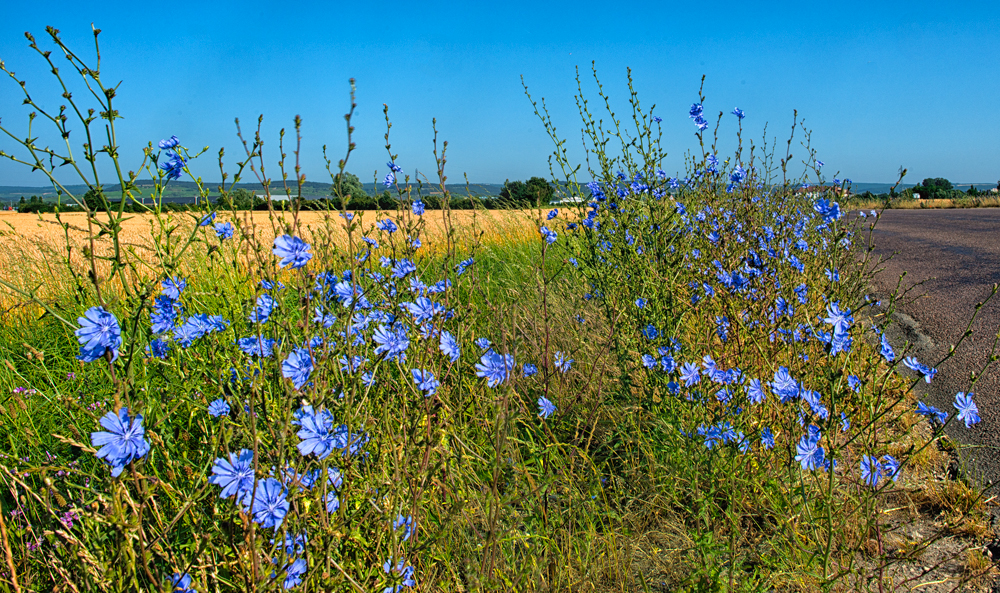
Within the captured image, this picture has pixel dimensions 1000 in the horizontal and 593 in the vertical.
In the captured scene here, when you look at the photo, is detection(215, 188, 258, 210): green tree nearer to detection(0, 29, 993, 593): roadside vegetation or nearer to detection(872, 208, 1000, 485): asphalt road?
detection(0, 29, 993, 593): roadside vegetation

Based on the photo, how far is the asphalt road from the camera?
2.15 m

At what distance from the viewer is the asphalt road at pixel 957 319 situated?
2.15 m

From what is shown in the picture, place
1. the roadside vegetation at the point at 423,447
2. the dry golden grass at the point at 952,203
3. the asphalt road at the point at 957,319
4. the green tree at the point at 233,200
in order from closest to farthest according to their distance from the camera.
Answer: the roadside vegetation at the point at 423,447
the green tree at the point at 233,200
the asphalt road at the point at 957,319
the dry golden grass at the point at 952,203

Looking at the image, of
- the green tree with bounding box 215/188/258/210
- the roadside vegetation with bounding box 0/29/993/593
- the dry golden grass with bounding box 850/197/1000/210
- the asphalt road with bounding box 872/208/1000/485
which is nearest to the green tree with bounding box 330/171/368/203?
the roadside vegetation with bounding box 0/29/993/593

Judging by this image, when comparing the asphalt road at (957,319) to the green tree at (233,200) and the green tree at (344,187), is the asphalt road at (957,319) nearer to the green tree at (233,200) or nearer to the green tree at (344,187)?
the green tree at (344,187)

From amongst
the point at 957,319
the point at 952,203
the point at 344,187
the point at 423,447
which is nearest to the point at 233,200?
the point at 344,187

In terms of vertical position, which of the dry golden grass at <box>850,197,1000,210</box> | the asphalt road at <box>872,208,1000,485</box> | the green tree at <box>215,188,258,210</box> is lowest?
the asphalt road at <box>872,208,1000,485</box>

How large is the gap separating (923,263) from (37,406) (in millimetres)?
7319

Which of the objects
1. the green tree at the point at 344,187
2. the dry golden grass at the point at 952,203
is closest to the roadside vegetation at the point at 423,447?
Answer: the green tree at the point at 344,187

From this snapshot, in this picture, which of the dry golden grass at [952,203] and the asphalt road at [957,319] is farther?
the dry golden grass at [952,203]

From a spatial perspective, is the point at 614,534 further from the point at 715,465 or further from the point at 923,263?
the point at 923,263

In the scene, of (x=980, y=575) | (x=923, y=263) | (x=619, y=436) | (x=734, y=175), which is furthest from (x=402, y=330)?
(x=923, y=263)

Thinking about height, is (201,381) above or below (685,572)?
above

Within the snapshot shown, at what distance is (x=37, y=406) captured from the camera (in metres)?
2.25
